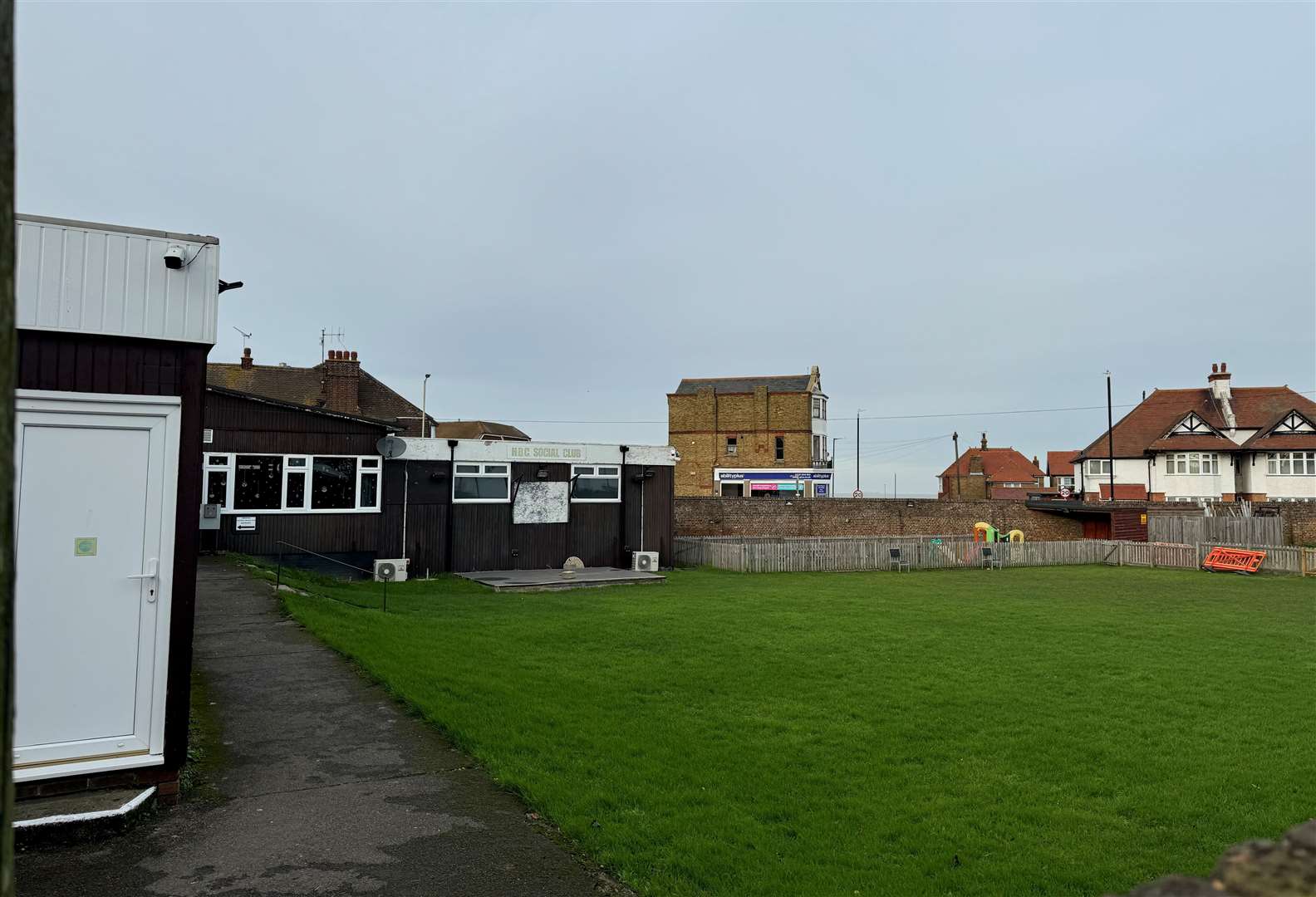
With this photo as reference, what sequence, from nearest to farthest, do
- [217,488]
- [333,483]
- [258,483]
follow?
[217,488] → [258,483] → [333,483]

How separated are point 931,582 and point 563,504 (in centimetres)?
1193

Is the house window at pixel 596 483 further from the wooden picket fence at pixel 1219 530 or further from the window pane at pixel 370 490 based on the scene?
the wooden picket fence at pixel 1219 530

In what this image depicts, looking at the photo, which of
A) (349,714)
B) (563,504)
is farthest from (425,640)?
(563,504)

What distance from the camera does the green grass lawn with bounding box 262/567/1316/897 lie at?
5566 mm

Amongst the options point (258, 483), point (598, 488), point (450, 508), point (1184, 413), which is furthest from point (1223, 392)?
point (258, 483)

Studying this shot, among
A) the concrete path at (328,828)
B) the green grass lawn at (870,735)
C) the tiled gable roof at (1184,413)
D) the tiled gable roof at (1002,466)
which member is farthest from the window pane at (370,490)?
the tiled gable roof at (1002,466)

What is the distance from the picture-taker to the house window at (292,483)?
21.8m

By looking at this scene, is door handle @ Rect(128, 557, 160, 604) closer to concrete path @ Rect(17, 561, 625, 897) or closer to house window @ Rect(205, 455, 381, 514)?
concrete path @ Rect(17, 561, 625, 897)

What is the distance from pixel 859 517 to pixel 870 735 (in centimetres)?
3669

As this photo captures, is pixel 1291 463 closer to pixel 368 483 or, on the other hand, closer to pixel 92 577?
pixel 368 483

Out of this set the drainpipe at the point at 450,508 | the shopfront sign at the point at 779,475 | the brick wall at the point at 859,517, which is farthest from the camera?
the shopfront sign at the point at 779,475

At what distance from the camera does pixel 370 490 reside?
24.1 m

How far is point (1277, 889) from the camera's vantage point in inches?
63.4

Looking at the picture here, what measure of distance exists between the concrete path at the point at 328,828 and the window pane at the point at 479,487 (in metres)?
16.9
